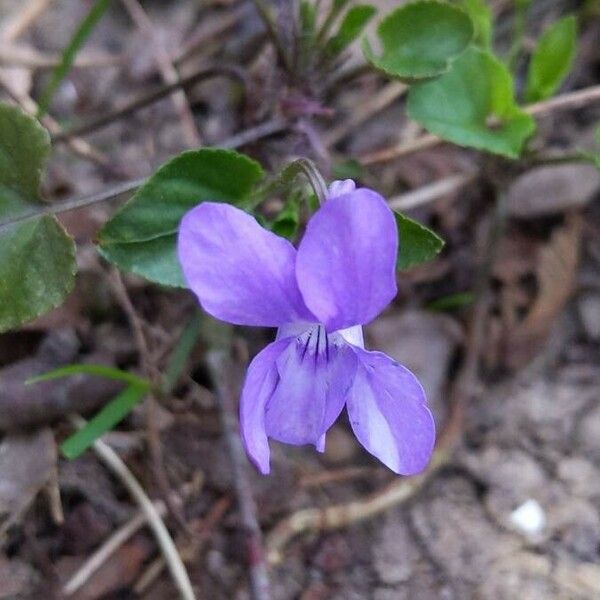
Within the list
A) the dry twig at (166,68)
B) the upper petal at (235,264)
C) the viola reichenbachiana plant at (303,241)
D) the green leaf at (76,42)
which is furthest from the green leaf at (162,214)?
the dry twig at (166,68)

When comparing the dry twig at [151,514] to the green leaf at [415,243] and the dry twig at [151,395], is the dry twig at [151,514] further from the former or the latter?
the green leaf at [415,243]

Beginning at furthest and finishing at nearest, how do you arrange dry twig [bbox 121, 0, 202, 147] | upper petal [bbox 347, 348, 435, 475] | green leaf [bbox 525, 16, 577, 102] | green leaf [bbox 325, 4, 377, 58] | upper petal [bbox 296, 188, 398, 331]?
dry twig [bbox 121, 0, 202, 147]
green leaf [bbox 525, 16, 577, 102]
green leaf [bbox 325, 4, 377, 58]
upper petal [bbox 347, 348, 435, 475]
upper petal [bbox 296, 188, 398, 331]

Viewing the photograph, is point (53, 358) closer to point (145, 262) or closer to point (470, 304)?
point (145, 262)

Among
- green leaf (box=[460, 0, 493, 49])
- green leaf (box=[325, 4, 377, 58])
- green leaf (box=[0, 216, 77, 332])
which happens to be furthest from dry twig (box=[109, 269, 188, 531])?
green leaf (box=[460, 0, 493, 49])

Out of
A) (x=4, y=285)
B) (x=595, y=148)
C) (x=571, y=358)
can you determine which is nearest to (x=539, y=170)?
(x=595, y=148)

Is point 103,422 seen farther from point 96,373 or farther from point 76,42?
point 76,42

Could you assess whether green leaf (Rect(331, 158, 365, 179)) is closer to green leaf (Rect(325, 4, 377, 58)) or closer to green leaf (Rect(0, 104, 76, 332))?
green leaf (Rect(325, 4, 377, 58))
